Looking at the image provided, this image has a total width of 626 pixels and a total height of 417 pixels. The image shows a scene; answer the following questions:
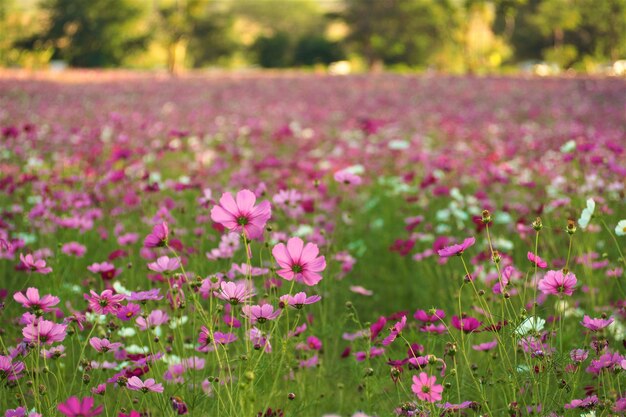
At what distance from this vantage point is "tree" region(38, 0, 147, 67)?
43469mm

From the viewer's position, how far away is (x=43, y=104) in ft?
36.2

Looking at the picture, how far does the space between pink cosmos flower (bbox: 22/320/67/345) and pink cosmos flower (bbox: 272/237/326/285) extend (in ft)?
1.67

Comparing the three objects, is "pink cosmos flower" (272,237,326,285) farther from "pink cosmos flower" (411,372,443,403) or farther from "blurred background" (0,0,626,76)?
"blurred background" (0,0,626,76)

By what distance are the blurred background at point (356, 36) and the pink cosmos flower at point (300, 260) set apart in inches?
1325

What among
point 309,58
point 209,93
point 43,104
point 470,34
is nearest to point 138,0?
point 309,58

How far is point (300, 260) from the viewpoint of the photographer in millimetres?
1528

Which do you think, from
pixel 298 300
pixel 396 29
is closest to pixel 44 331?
pixel 298 300

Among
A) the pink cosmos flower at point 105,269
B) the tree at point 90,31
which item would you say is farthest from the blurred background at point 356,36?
the pink cosmos flower at point 105,269

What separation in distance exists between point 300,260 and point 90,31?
4638 centimetres

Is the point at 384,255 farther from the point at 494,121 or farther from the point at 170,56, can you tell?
the point at 170,56

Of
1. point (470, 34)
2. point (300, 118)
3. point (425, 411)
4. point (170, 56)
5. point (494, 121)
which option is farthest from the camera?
point (470, 34)

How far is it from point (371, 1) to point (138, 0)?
16553 mm

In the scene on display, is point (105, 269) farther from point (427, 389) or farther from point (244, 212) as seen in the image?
point (427, 389)

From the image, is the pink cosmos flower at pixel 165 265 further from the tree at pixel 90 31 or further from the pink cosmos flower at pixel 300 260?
the tree at pixel 90 31
